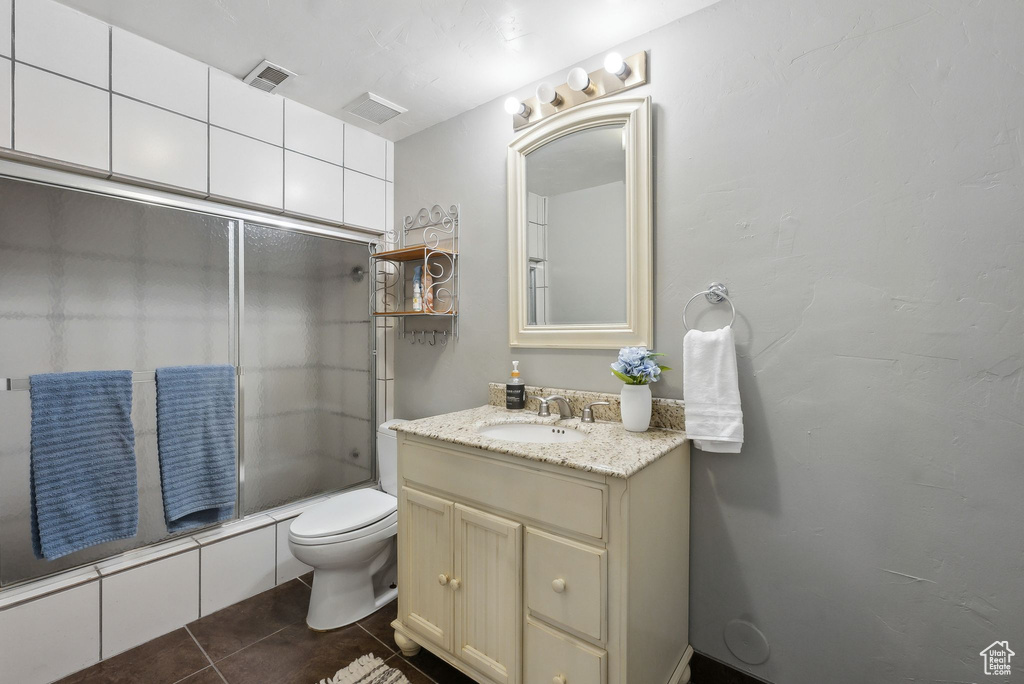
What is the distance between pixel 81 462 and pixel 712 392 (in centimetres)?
208

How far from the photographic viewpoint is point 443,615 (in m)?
1.44

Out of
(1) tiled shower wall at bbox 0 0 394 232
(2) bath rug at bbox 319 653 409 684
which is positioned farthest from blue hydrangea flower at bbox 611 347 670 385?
(1) tiled shower wall at bbox 0 0 394 232

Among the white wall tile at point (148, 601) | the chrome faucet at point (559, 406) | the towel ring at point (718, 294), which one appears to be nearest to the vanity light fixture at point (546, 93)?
the towel ring at point (718, 294)

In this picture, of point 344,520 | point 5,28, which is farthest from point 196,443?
point 5,28

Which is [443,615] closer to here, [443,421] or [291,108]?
[443,421]

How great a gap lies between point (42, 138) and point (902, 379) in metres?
2.66

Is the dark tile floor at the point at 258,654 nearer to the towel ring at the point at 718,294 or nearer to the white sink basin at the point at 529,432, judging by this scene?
the white sink basin at the point at 529,432

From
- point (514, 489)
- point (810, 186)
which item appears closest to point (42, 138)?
point (514, 489)

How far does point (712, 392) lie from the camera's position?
1.37 meters

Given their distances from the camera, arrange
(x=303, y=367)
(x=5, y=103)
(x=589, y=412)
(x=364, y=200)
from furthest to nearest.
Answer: (x=364, y=200)
(x=303, y=367)
(x=589, y=412)
(x=5, y=103)

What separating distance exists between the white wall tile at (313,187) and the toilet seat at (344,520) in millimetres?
1343

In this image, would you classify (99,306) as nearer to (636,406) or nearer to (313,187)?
(313,187)

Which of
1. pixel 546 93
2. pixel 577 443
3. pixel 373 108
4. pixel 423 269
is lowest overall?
pixel 577 443

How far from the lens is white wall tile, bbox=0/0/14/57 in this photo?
141 cm
